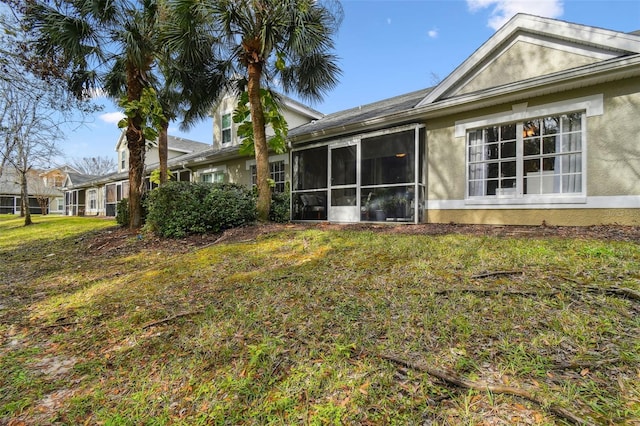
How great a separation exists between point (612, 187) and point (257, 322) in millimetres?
7160

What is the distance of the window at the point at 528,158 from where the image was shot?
6.60 metres

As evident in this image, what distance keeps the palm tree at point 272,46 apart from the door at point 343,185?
7.12ft

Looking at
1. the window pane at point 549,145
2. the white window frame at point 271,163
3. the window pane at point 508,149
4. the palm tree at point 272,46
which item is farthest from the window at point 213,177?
the window pane at point 549,145

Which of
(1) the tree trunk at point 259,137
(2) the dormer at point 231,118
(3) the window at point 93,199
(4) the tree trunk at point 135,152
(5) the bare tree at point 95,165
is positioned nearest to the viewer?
(1) the tree trunk at point 259,137

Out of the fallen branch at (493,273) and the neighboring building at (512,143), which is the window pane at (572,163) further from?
the fallen branch at (493,273)

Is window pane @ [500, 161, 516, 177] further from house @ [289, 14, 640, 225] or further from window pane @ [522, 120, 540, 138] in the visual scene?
window pane @ [522, 120, 540, 138]

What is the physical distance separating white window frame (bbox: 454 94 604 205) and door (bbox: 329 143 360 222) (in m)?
3.18

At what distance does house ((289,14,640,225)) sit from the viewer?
6.06 metres

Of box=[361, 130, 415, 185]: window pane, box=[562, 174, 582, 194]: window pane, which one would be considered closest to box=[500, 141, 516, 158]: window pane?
box=[562, 174, 582, 194]: window pane

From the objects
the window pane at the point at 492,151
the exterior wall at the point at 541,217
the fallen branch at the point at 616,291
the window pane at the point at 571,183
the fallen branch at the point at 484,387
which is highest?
the window pane at the point at 492,151

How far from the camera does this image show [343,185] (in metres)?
10.1

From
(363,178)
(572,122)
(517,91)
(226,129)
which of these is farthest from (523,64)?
(226,129)

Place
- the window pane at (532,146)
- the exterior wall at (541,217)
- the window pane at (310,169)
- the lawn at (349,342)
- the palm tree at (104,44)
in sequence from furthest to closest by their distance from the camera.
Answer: the window pane at (310,169) < the palm tree at (104,44) < the window pane at (532,146) < the exterior wall at (541,217) < the lawn at (349,342)

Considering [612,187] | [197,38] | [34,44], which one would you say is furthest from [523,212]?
[34,44]
